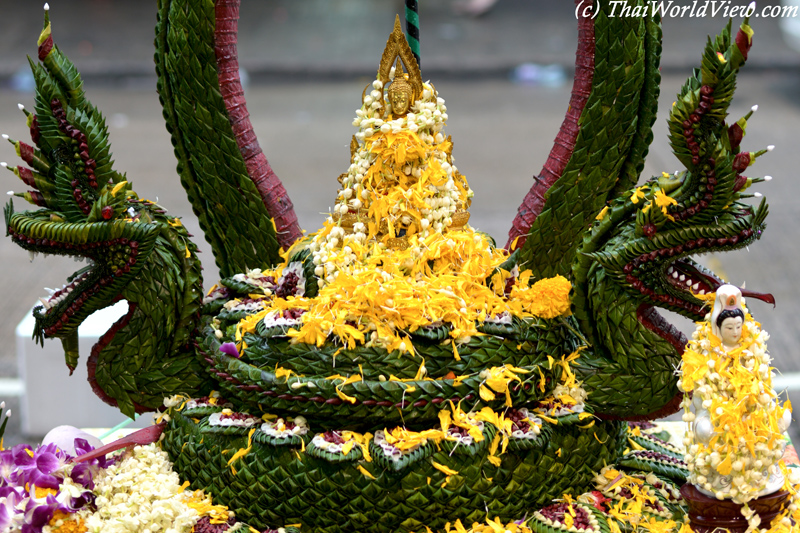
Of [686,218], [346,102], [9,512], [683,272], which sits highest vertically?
[346,102]

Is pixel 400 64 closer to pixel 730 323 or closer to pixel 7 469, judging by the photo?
pixel 730 323

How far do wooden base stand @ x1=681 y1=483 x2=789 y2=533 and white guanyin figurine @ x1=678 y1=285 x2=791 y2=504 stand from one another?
0.02 m

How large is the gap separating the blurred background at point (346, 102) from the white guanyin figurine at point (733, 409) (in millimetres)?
2487

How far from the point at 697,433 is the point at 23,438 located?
327cm

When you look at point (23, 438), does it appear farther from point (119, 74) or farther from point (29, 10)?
point (29, 10)

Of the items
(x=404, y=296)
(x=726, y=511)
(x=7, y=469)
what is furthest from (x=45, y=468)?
(x=726, y=511)

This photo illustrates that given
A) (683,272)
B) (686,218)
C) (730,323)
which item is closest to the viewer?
(730,323)

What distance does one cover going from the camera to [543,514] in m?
2.37

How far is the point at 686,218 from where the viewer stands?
2254 millimetres

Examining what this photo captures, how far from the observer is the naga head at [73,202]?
2350mm

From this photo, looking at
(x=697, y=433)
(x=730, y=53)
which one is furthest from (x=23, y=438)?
(x=730, y=53)

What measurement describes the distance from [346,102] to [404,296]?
23.4ft

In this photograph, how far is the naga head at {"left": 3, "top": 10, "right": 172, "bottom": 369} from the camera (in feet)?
7.71

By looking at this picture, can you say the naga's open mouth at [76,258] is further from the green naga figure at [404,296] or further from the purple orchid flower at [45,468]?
the purple orchid flower at [45,468]
